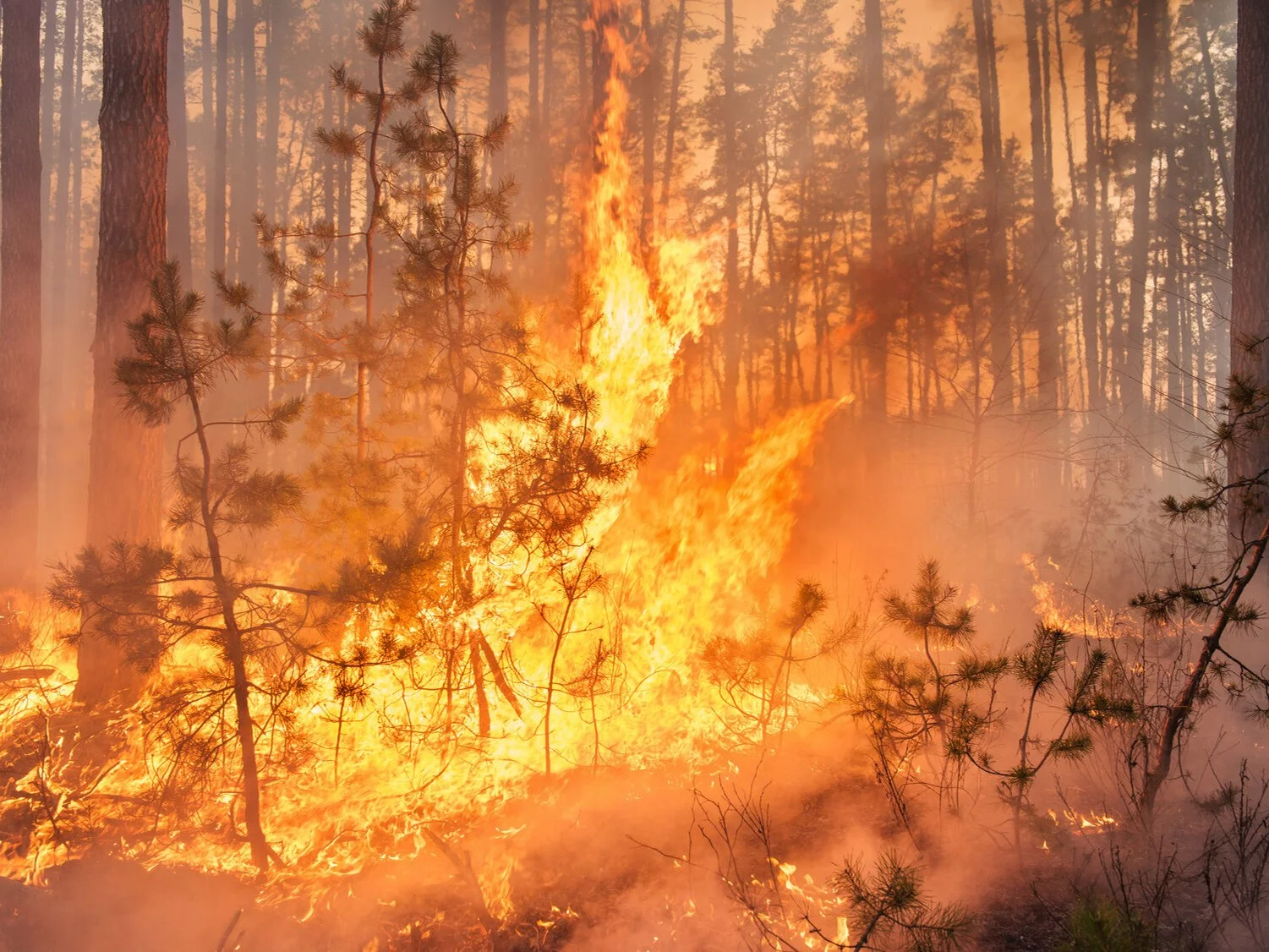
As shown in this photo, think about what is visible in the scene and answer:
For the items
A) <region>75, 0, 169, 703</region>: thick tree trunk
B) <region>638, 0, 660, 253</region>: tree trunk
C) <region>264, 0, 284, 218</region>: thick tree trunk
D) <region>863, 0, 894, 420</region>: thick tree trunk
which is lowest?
<region>75, 0, 169, 703</region>: thick tree trunk

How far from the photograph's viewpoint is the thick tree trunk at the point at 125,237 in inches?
259

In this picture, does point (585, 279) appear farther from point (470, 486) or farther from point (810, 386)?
point (810, 386)

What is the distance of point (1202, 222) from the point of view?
1948 centimetres

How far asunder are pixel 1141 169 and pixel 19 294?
956 inches

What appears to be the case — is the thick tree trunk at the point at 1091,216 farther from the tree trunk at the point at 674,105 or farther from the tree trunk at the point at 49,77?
the tree trunk at the point at 49,77

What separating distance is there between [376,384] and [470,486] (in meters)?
21.1

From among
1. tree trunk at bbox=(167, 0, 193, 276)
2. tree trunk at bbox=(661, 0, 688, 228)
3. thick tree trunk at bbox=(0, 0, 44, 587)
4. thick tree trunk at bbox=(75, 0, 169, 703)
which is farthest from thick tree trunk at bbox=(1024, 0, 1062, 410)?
thick tree trunk at bbox=(0, 0, 44, 587)

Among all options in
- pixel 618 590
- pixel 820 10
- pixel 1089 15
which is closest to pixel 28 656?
pixel 618 590

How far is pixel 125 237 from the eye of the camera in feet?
21.7

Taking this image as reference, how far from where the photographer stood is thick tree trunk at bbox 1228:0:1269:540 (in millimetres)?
6809

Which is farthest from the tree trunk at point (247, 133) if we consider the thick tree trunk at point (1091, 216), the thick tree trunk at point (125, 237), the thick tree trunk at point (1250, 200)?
the thick tree trunk at point (1091, 216)

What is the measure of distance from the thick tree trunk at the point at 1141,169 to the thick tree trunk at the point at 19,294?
2102cm

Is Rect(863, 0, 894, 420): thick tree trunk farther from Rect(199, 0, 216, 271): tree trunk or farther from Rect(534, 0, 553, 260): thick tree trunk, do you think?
Rect(199, 0, 216, 271): tree trunk

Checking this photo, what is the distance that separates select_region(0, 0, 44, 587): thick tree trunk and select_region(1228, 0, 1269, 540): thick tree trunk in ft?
46.7
